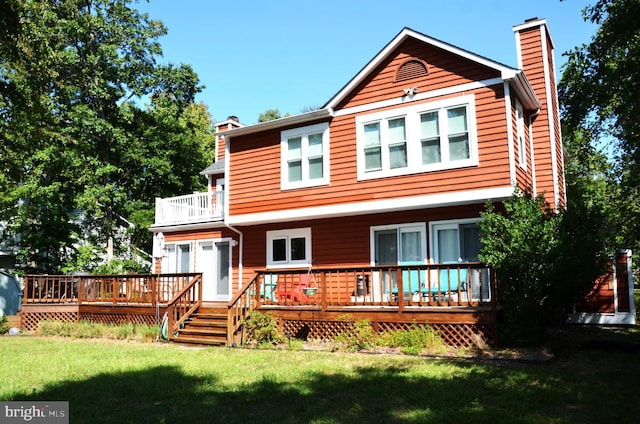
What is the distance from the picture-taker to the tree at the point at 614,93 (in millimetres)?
10641

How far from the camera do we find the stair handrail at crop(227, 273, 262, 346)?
11.9 metres

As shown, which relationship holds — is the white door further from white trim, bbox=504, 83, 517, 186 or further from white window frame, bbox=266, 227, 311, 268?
white trim, bbox=504, 83, 517, 186

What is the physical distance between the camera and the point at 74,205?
25938 millimetres

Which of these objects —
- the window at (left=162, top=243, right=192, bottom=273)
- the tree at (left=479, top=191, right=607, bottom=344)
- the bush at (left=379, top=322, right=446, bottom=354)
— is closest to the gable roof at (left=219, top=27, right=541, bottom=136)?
the tree at (left=479, top=191, right=607, bottom=344)

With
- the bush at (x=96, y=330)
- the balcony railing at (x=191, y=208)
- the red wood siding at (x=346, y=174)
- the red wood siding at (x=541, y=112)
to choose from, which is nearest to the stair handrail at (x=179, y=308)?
the bush at (x=96, y=330)

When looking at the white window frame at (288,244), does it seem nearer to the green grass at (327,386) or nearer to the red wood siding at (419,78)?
the red wood siding at (419,78)

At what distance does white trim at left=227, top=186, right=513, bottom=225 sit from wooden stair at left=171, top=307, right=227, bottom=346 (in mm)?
3215

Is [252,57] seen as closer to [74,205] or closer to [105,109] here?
[105,109]

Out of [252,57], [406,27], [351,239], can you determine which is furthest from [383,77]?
[252,57]

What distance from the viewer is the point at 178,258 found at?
775 inches

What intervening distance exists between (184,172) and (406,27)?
18249 mm

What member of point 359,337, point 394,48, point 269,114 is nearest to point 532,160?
point 394,48

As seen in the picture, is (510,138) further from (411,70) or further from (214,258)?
(214,258)

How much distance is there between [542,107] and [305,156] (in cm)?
702
